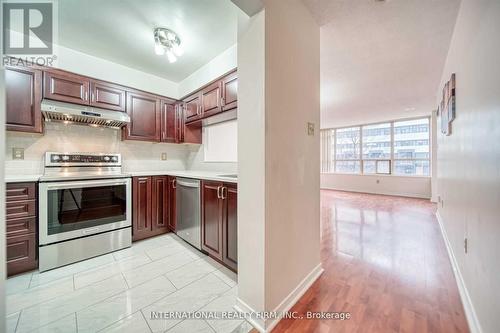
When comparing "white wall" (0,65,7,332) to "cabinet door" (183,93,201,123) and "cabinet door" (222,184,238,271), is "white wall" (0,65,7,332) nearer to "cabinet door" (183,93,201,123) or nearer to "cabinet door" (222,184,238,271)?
"cabinet door" (222,184,238,271)

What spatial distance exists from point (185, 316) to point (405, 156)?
7357mm

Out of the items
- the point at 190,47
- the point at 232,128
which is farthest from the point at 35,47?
the point at 232,128

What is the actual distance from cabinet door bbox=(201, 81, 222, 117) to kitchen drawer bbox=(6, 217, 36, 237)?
2.13 m

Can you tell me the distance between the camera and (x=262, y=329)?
122 centimetres

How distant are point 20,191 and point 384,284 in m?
3.52

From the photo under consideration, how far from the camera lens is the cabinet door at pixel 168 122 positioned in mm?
3010

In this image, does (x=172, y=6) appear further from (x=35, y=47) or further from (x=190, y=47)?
(x=35, y=47)

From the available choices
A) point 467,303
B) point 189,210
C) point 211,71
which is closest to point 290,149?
point 189,210

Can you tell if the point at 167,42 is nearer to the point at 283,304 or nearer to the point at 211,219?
the point at 211,219

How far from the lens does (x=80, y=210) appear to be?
211cm

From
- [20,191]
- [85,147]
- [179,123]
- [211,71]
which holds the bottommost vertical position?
[20,191]

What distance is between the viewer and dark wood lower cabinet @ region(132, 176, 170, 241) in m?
2.49

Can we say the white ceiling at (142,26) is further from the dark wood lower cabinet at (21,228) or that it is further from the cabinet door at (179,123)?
the dark wood lower cabinet at (21,228)

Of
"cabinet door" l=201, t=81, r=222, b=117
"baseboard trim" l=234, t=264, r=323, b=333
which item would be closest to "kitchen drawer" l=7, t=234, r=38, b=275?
"baseboard trim" l=234, t=264, r=323, b=333
